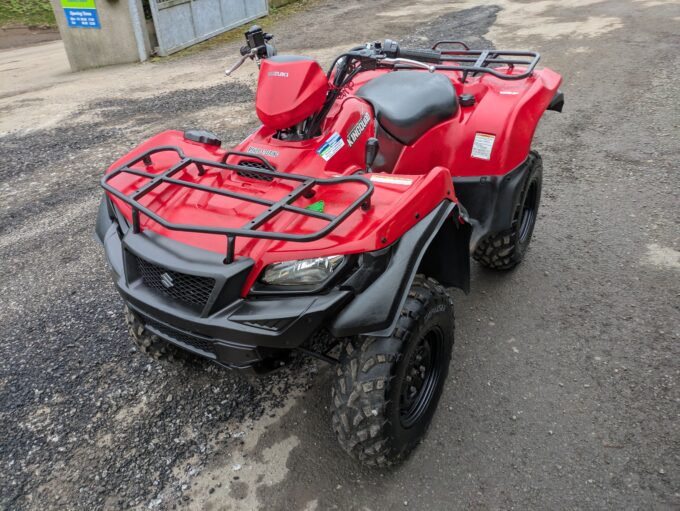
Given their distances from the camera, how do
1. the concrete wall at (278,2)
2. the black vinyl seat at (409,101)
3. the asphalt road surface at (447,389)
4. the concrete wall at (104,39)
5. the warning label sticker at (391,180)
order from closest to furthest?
the warning label sticker at (391,180) → the asphalt road surface at (447,389) → the black vinyl seat at (409,101) → the concrete wall at (104,39) → the concrete wall at (278,2)

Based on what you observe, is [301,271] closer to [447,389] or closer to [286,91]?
[286,91]

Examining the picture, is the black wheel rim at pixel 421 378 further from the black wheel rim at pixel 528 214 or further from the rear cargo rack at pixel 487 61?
the rear cargo rack at pixel 487 61

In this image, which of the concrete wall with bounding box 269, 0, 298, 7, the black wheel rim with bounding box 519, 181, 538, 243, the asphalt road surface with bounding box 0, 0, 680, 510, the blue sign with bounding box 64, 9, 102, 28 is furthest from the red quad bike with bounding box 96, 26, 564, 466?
the concrete wall with bounding box 269, 0, 298, 7

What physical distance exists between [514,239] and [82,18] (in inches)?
406

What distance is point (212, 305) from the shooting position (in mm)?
1984

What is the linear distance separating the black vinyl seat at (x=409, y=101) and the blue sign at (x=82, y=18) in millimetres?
9445

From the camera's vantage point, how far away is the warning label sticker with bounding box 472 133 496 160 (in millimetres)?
3109

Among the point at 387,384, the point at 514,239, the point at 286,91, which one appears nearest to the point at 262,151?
the point at 286,91

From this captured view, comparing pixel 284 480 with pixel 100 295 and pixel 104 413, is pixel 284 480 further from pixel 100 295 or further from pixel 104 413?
pixel 100 295

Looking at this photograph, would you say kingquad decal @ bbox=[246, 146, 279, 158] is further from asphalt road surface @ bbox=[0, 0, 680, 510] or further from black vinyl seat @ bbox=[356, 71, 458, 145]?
asphalt road surface @ bbox=[0, 0, 680, 510]

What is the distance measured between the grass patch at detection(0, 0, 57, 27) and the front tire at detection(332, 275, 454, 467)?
756 inches

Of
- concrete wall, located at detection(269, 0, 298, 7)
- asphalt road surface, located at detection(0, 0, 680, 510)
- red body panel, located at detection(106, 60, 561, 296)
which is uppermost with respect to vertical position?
red body panel, located at detection(106, 60, 561, 296)

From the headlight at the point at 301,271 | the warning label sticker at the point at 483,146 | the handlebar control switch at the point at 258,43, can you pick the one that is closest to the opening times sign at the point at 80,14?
the handlebar control switch at the point at 258,43

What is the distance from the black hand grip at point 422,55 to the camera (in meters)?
3.33
